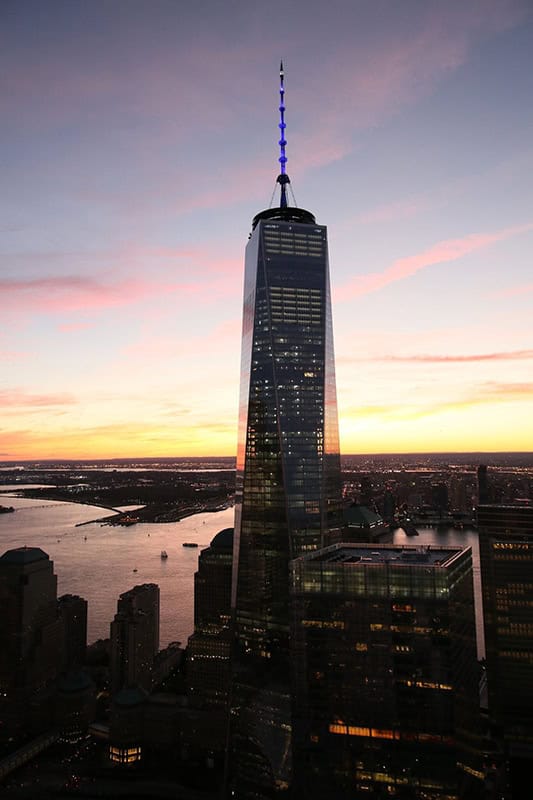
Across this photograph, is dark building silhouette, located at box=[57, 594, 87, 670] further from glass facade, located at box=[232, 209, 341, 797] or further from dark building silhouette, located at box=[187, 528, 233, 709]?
glass facade, located at box=[232, 209, 341, 797]

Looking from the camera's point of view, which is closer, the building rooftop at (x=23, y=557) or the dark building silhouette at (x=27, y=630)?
the dark building silhouette at (x=27, y=630)

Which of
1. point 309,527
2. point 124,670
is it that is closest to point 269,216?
→ point 309,527

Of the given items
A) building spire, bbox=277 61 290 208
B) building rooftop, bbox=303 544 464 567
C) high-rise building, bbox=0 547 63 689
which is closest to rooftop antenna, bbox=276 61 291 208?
building spire, bbox=277 61 290 208

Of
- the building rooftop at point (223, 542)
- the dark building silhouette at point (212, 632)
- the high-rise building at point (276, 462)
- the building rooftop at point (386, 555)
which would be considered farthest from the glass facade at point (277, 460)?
the building rooftop at point (223, 542)

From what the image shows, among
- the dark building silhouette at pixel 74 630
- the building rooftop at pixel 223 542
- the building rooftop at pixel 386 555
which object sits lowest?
the dark building silhouette at pixel 74 630

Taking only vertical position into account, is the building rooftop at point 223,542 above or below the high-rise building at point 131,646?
above

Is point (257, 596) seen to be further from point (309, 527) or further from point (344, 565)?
point (344, 565)

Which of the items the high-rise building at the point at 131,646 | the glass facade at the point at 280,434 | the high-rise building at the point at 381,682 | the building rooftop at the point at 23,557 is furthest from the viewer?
the building rooftop at the point at 23,557

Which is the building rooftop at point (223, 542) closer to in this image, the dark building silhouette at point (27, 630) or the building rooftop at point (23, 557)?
the dark building silhouette at point (27, 630)
